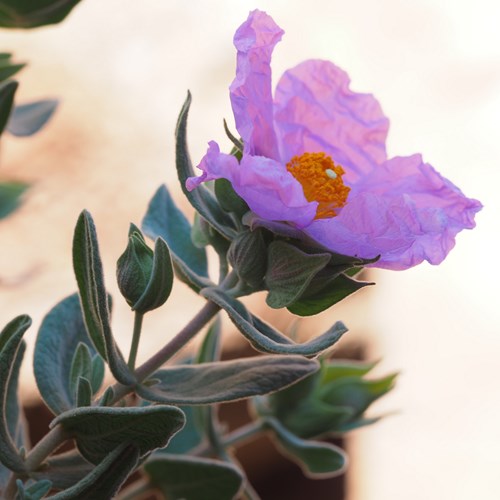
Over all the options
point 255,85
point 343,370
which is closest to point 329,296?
point 255,85

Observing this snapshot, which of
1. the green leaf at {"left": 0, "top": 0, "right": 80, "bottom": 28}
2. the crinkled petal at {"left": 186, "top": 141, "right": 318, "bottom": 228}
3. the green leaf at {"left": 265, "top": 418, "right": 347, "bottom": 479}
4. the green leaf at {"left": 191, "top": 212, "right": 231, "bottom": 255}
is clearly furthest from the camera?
the green leaf at {"left": 265, "top": 418, "right": 347, "bottom": 479}

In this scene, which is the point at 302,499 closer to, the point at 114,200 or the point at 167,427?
the point at 114,200

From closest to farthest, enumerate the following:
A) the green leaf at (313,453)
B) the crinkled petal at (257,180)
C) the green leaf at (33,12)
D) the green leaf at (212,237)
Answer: the crinkled petal at (257,180)
the green leaf at (212,237)
the green leaf at (33,12)
the green leaf at (313,453)

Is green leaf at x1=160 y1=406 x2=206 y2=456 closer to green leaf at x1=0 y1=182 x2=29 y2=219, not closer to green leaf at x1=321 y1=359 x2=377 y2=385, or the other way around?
green leaf at x1=321 y1=359 x2=377 y2=385

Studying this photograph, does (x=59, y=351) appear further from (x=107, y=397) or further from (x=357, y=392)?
(x=357, y=392)

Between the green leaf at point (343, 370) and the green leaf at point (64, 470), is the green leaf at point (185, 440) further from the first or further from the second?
the green leaf at point (64, 470)

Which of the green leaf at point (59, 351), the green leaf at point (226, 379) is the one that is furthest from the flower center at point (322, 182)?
the green leaf at point (59, 351)

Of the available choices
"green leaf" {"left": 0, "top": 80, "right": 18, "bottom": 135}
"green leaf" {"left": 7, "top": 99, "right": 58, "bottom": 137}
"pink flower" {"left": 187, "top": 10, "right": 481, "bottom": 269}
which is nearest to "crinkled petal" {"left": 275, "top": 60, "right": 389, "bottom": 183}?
"pink flower" {"left": 187, "top": 10, "right": 481, "bottom": 269}

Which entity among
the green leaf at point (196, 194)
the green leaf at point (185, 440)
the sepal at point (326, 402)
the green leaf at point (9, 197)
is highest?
the green leaf at point (196, 194)
